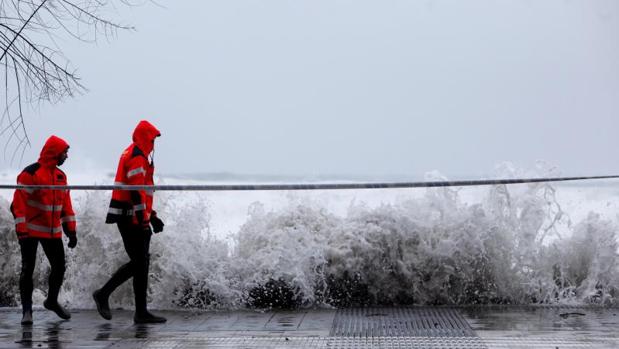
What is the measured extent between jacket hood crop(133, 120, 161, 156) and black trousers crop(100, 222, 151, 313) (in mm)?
780

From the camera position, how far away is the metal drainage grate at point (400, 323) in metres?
8.69

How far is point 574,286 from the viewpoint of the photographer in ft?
37.5

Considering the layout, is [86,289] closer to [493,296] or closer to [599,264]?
[493,296]

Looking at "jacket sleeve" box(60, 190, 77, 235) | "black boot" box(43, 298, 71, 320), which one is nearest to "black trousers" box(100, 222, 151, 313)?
"black boot" box(43, 298, 71, 320)

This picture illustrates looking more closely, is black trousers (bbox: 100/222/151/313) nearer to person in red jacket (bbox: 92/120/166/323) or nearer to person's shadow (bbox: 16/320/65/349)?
person in red jacket (bbox: 92/120/166/323)

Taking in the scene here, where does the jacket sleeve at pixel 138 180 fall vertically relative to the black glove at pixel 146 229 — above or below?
above

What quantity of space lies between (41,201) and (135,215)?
111 cm

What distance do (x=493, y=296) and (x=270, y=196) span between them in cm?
1898

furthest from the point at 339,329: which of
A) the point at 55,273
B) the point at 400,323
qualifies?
the point at 55,273

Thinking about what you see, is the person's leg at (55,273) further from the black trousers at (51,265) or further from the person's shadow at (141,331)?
the person's shadow at (141,331)

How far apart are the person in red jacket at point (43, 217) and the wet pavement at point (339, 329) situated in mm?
330

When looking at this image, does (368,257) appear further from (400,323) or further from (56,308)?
(56,308)

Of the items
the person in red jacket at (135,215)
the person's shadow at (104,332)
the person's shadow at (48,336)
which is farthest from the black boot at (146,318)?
the person's shadow at (48,336)

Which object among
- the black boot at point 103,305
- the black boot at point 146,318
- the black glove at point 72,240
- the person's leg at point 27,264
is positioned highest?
the black glove at point 72,240
